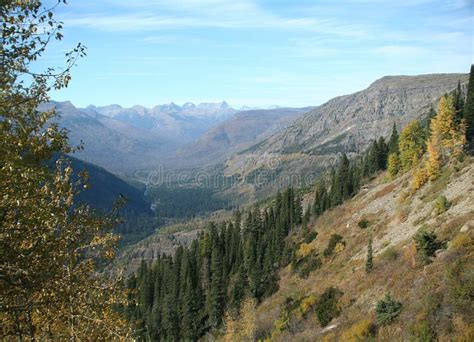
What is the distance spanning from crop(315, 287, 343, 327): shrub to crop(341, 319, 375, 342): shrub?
35.5 feet

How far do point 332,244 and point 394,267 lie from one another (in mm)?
33524

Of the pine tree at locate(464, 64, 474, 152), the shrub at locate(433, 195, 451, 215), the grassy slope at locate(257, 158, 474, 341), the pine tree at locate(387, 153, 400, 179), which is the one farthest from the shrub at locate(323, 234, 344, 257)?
the pine tree at locate(387, 153, 400, 179)

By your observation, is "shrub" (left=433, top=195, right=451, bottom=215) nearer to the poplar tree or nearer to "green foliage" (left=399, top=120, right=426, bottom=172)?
"green foliage" (left=399, top=120, right=426, bottom=172)

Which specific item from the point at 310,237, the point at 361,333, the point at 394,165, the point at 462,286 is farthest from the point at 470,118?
the point at 361,333

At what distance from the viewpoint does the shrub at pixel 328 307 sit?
4547 centimetres

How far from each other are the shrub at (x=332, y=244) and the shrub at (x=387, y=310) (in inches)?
1724

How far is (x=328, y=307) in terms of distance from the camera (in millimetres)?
47812

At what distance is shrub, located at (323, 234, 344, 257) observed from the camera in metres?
79.1

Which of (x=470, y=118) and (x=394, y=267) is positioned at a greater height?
(x=470, y=118)

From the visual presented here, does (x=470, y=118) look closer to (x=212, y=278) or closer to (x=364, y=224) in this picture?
(x=364, y=224)

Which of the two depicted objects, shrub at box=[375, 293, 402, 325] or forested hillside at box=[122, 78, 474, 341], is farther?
forested hillside at box=[122, 78, 474, 341]

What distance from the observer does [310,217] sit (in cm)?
12519

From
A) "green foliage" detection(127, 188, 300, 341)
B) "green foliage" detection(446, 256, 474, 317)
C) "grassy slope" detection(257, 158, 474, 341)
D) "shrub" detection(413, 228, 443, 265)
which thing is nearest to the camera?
"green foliage" detection(446, 256, 474, 317)

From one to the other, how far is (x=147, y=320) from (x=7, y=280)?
342 ft
